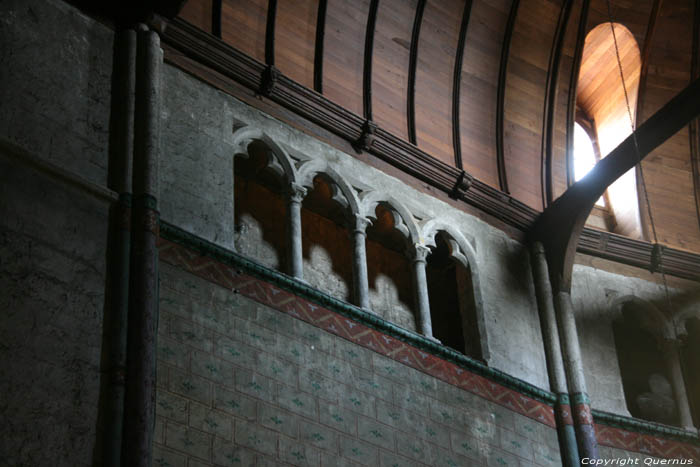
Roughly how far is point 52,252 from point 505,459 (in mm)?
4785

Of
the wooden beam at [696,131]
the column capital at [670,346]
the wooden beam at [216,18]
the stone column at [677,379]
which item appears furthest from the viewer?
the wooden beam at [696,131]

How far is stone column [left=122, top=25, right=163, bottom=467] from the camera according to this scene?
8.03 m

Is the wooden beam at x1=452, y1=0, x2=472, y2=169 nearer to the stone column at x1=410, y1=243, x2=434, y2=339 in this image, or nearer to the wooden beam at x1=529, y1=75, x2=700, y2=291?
the wooden beam at x1=529, y1=75, x2=700, y2=291

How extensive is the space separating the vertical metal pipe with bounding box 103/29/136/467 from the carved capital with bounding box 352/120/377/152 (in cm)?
276

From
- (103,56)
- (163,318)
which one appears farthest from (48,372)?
(103,56)

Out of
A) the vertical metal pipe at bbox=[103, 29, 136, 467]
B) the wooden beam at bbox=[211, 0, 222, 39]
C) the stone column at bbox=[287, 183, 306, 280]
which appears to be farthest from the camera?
the wooden beam at bbox=[211, 0, 222, 39]

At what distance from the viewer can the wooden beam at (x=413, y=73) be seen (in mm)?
12956

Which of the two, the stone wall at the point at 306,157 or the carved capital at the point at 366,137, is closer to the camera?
the stone wall at the point at 306,157

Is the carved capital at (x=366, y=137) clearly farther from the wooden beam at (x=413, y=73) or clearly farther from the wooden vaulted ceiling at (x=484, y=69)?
the wooden beam at (x=413, y=73)

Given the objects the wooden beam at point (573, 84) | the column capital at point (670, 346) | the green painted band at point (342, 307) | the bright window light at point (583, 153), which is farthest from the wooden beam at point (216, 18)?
the column capital at point (670, 346)

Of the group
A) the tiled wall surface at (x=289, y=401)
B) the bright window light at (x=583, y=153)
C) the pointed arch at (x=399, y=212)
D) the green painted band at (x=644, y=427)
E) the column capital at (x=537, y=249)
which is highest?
the bright window light at (x=583, y=153)

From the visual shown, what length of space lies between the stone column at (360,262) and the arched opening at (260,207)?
705 mm

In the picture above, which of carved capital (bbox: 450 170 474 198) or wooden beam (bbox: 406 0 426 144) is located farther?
wooden beam (bbox: 406 0 426 144)

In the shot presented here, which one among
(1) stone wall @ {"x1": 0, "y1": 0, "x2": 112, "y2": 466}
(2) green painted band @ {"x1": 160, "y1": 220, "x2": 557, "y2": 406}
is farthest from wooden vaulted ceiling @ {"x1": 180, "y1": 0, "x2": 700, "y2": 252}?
(2) green painted band @ {"x1": 160, "y1": 220, "x2": 557, "y2": 406}
